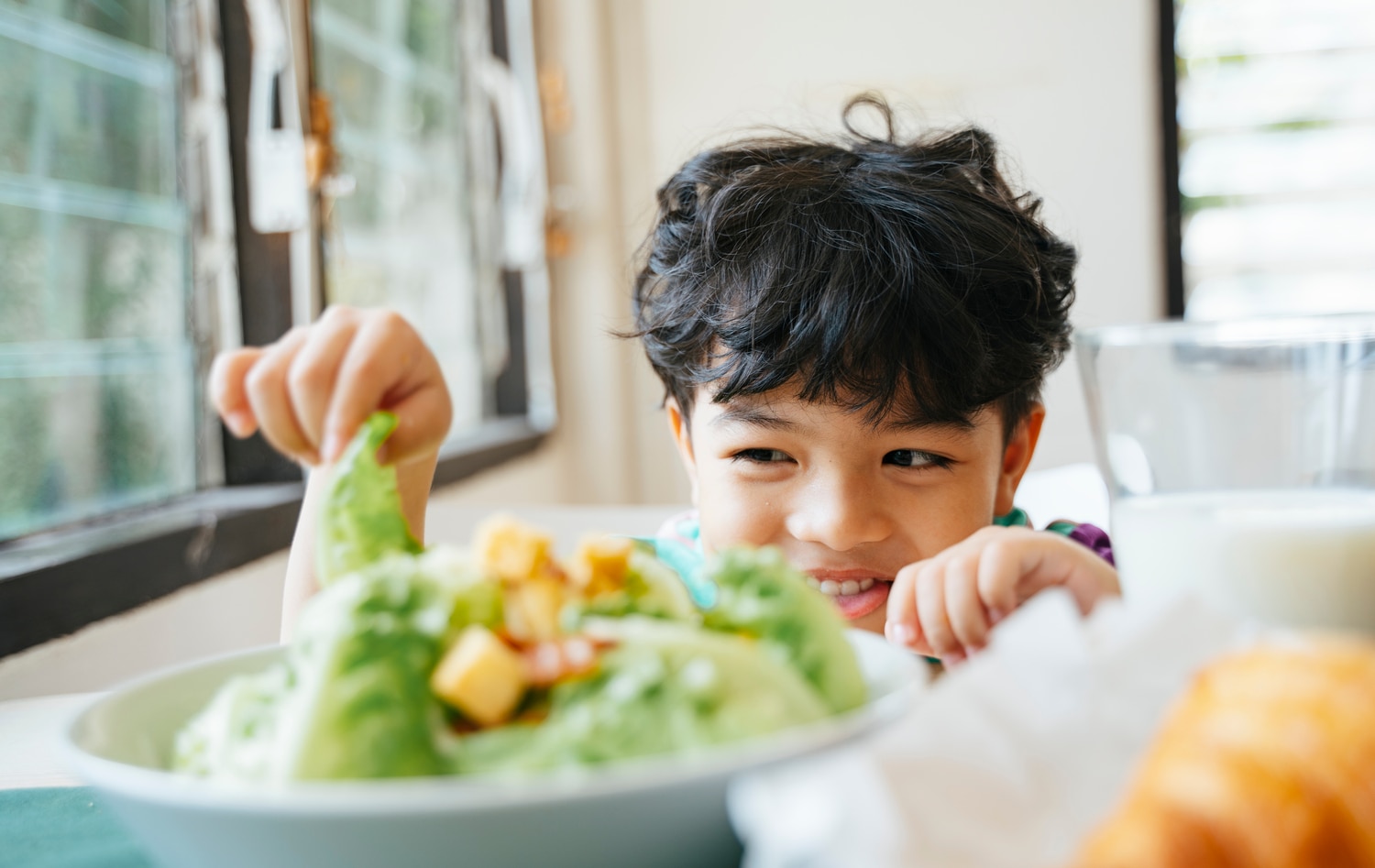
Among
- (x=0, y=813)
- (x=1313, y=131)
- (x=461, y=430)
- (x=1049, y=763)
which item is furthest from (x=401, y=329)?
(x=1313, y=131)

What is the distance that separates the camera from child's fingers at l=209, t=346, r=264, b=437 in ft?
1.84

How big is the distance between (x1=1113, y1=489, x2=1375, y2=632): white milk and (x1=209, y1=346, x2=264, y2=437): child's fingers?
1.39ft

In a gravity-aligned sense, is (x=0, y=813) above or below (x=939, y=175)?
below

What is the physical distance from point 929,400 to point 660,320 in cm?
29

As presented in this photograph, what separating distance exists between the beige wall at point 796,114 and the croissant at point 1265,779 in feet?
8.33

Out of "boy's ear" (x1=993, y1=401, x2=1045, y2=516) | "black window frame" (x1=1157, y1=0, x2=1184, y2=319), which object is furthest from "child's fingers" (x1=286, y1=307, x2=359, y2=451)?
"black window frame" (x1=1157, y1=0, x2=1184, y2=319)

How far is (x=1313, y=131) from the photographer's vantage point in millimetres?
3055

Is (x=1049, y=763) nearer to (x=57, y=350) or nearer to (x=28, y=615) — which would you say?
(x=28, y=615)

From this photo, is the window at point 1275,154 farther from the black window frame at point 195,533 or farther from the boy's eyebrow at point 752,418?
the boy's eyebrow at point 752,418

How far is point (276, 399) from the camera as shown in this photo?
1.84 feet

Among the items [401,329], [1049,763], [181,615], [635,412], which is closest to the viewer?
[1049,763]

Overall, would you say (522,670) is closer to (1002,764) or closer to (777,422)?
(1002,764)

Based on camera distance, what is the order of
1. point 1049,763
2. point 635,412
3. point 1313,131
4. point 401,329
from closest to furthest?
point 1049,763 → point 401,329 → point 1313,131 → point 635,412

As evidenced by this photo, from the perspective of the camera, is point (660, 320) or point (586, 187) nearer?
point (660, 320)
